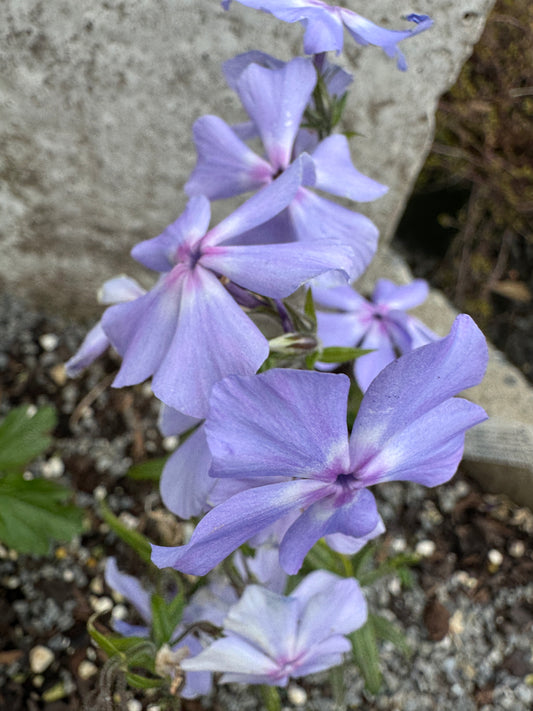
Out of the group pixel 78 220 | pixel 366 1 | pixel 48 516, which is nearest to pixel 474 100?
pixel 366 1

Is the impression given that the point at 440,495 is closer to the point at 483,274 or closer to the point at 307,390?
the point at 483,274

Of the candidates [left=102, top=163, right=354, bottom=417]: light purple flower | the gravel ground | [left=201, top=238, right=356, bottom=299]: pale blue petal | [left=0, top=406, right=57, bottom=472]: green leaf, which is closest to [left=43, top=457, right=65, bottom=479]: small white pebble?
the gravel ground

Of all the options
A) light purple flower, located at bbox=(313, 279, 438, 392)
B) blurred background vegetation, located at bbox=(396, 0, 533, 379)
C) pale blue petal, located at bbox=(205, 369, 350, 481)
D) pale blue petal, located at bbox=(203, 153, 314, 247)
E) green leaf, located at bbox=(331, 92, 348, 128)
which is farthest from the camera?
blurred background vegetation, located at bbox=(396, 0, 533, 379)

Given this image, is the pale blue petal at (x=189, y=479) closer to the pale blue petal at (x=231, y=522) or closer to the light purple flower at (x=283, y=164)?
the pale blue petal at (x=231, y=522)

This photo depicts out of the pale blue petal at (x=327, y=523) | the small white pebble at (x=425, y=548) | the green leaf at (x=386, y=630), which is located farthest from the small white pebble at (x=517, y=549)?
the pale blue petal at (x=327, y=523)

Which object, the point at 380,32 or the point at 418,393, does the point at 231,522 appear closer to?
the point at 418,393

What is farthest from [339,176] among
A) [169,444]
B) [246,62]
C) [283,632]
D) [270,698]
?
[169,444]

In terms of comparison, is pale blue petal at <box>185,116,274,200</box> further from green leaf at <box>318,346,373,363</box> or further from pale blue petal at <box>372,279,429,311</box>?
pale blue petal at <box>372,279,429,311</box>
